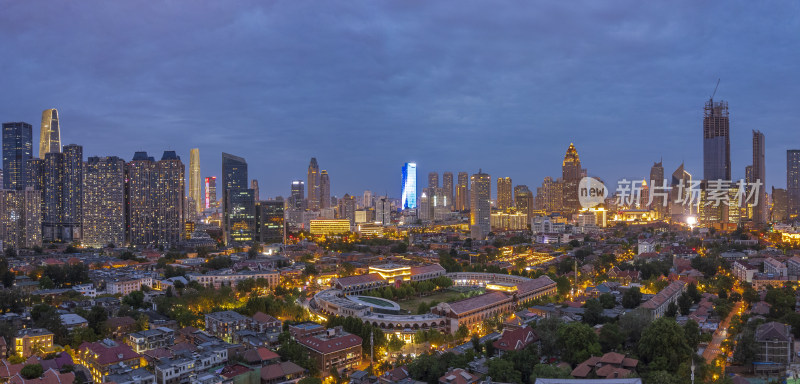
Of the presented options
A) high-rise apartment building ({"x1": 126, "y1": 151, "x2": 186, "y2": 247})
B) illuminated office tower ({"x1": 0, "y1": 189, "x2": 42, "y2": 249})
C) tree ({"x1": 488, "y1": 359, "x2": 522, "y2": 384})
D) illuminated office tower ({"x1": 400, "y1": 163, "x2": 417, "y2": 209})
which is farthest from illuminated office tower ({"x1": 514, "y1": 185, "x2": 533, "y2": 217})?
tree ({"x1": 488, "y1": 359, "x2": 522, "y2": 384})

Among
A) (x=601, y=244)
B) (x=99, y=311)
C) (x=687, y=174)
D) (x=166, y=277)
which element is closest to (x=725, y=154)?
(x=687, y=174)

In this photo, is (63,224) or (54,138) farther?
(54,138)

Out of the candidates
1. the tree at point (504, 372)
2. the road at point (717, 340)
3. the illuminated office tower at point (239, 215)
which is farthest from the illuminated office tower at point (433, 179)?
the tree at point (504, 372)

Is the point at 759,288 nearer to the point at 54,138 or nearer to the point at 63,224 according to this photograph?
the point at 63,224

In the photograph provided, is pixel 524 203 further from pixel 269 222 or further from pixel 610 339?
pixel 610 339

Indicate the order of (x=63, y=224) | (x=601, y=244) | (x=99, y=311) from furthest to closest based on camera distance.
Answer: (x=63, y=224)
(x=601, y=244)
(x=99, y=311)

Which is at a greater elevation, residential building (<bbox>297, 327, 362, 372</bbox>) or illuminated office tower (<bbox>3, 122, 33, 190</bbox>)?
illuminated office tower (<bbox>3, 122, 33, 190</bbox>)

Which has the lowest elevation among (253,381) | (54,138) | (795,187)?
(253,381)

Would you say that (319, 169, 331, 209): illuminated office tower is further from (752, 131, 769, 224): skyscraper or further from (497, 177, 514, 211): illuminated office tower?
(752, 131, 769, 224): skyscraper
